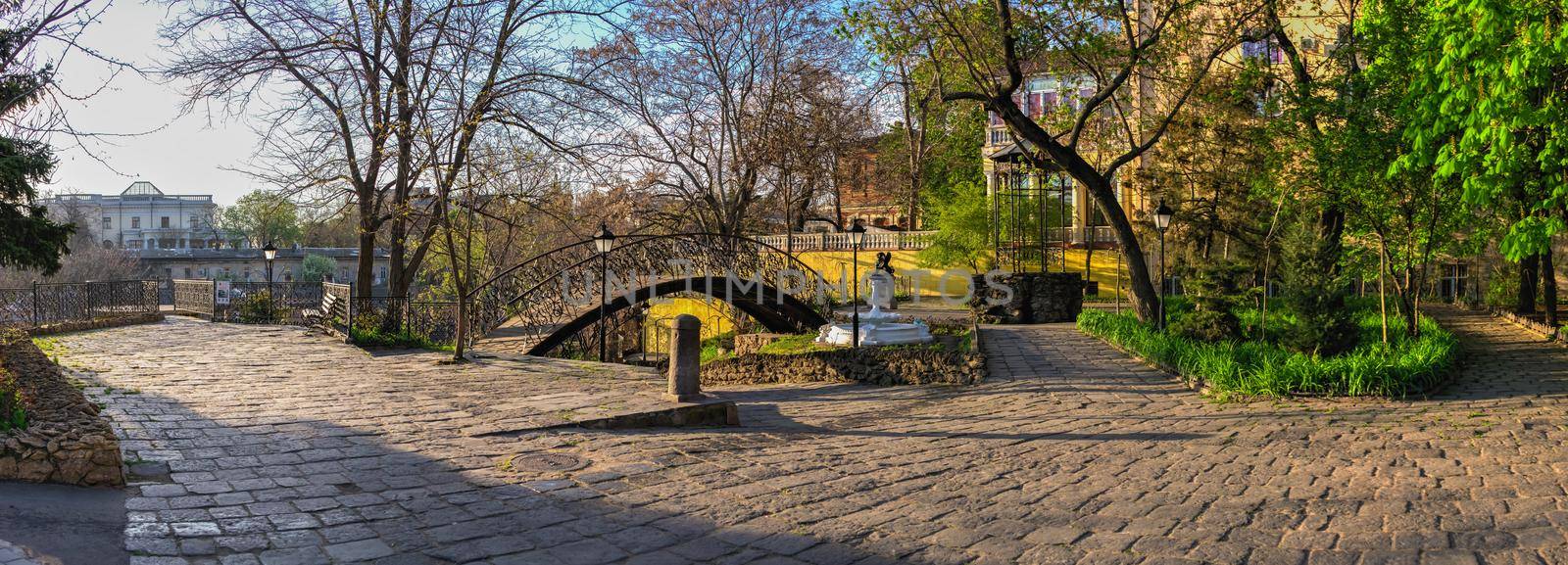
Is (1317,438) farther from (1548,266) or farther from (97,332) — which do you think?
(97,332)

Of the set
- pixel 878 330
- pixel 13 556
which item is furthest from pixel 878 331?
pixel 13 556

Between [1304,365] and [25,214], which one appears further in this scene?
[25,214]

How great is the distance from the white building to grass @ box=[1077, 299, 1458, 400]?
85.5 meters

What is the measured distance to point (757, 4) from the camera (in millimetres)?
26906

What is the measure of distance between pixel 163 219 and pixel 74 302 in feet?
248

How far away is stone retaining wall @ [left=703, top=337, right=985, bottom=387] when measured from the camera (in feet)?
42.8

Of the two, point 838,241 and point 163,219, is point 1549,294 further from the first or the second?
point 163,219

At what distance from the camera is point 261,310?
26.8 meters

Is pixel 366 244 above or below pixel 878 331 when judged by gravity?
above

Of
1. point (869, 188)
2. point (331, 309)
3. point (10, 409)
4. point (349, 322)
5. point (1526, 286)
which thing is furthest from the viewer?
point (869, 188)

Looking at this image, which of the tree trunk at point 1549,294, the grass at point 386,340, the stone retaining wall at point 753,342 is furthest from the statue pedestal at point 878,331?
the tree trunk at point 1549,294

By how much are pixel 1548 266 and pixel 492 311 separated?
2011 centimetres

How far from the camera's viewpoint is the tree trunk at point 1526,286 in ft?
67.3

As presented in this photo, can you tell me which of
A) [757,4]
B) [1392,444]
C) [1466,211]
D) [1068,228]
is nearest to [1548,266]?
[1466,211]
